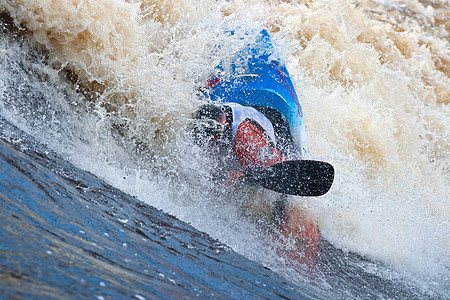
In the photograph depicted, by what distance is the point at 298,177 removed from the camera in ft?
8.91

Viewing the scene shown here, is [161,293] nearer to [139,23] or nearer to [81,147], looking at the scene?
[81,147]

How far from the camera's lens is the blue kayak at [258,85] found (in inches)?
136

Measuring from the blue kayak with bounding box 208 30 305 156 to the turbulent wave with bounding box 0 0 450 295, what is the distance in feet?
0.41

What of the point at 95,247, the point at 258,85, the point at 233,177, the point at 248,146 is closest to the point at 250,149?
the point at 248,146

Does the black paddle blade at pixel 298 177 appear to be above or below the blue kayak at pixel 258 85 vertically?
below

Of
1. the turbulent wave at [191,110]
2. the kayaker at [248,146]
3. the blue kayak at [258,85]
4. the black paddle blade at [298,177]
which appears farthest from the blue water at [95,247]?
the blue kayak at [258,85]

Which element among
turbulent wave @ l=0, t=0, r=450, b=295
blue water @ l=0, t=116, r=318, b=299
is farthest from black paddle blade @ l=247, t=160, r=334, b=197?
blue water @ l=0, t=116, r=318, b=299

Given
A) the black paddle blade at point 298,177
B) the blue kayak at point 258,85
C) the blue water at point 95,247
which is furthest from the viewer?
the blue kayak at point 258,85

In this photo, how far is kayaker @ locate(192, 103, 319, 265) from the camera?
→ 9.71ft

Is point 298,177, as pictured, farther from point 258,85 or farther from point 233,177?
point 258,85

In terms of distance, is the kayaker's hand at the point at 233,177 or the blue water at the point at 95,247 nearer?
the blue water at the point at 95,247

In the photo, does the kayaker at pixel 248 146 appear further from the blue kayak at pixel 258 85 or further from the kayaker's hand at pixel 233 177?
the blue kayak at pixel 258 85

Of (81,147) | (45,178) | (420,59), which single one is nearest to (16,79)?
(81,147)

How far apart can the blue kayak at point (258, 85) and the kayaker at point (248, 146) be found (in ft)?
0.81
